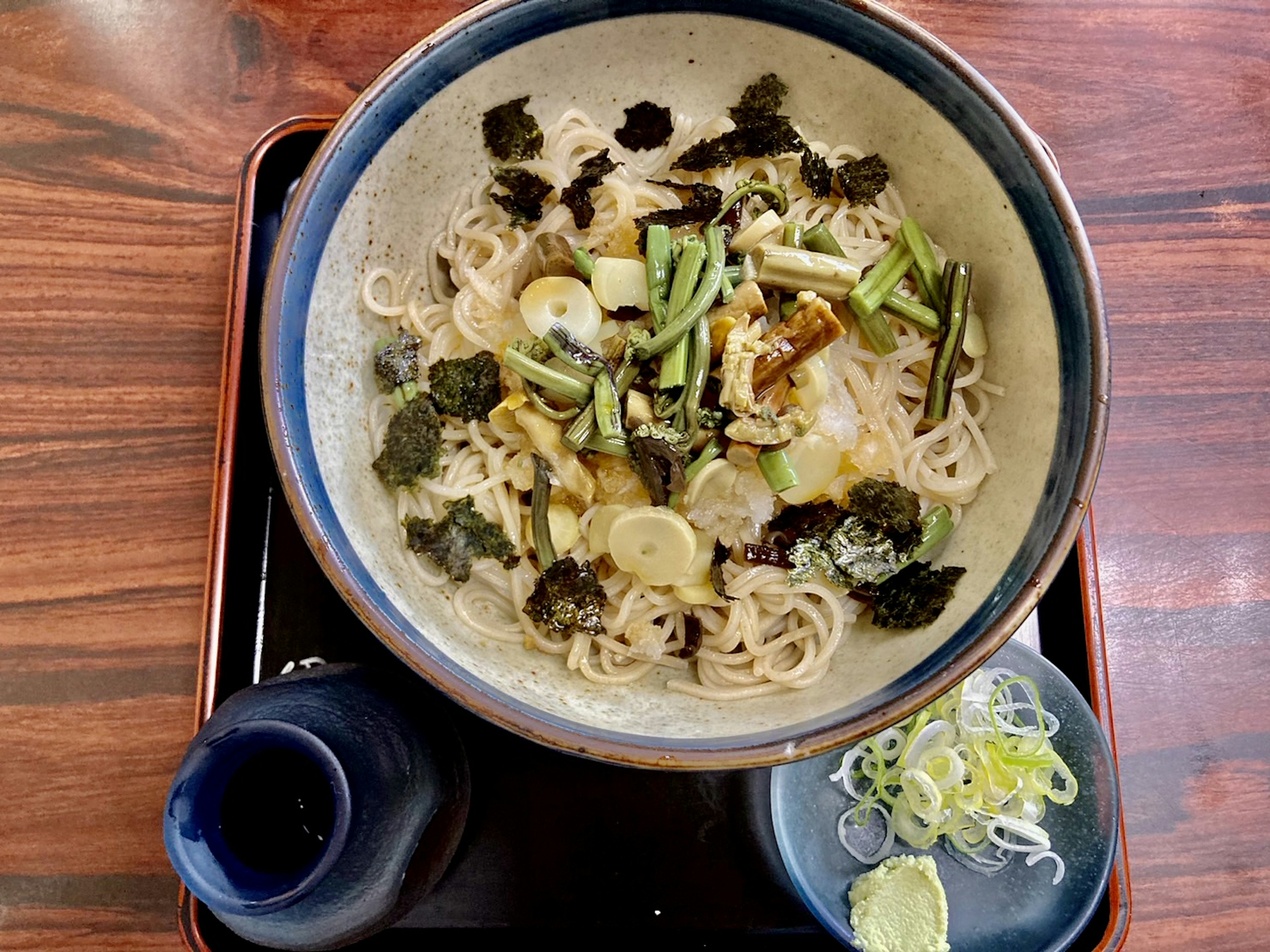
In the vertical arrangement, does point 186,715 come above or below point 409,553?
below

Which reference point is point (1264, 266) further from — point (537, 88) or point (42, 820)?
point (42, 820)

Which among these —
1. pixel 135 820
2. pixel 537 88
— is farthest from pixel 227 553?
pixel 537 88

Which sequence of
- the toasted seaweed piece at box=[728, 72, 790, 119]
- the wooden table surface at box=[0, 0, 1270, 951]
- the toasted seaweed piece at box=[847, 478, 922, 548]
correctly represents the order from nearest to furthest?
the toasted seaweed piece at box=[847, 478, 922, 548], the toasted seaweed piece at box=[728, 72, 790, 119], the wooden table surface at box=[0, 0, 1270, 951]

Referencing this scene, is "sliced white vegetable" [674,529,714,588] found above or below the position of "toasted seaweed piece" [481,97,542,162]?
below

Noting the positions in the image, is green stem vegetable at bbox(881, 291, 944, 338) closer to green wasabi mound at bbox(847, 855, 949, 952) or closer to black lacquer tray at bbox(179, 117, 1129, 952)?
black lacquer tray at bbox(179, 117, 1129, 952)

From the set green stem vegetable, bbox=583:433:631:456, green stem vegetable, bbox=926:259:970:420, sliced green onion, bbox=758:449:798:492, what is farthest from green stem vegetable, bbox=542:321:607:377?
green stem vegetable, bbox=926:259:970:420

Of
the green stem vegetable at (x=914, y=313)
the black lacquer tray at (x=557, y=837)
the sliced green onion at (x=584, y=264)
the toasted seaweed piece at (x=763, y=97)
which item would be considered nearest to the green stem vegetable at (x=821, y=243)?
the green stem vegetable at (x=914, y=313)
